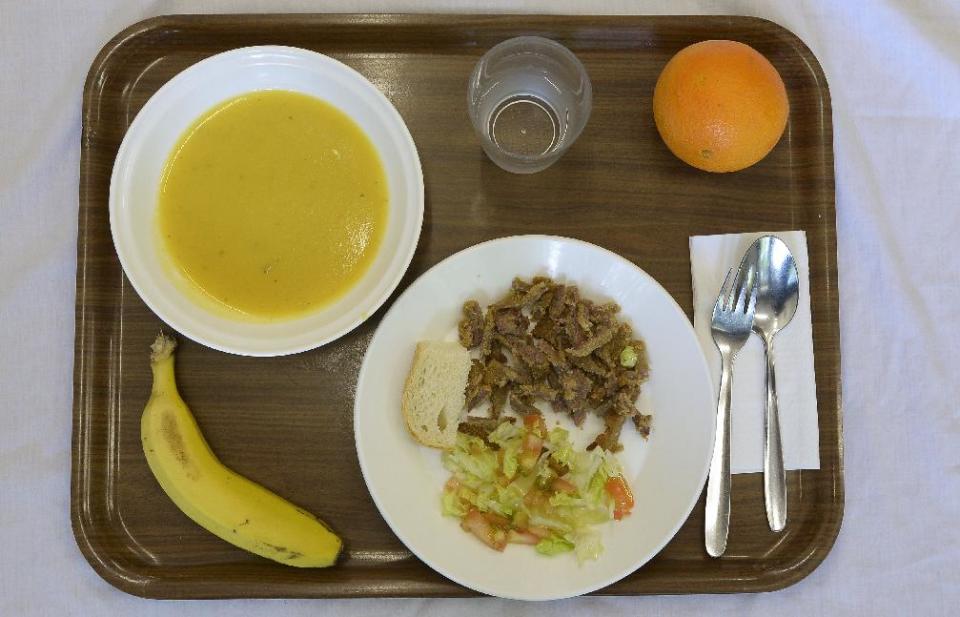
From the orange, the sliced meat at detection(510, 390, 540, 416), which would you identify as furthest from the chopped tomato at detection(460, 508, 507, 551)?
the orange

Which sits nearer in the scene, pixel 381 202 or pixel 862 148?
pixel 381 202

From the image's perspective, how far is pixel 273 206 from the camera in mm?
1716

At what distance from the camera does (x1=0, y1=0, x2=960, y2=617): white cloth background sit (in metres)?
1.82

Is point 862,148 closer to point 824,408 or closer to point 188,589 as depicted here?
point 824,408

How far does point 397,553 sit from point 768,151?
3.96 feet

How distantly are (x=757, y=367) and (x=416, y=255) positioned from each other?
2.68ft

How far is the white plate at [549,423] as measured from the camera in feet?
5.40

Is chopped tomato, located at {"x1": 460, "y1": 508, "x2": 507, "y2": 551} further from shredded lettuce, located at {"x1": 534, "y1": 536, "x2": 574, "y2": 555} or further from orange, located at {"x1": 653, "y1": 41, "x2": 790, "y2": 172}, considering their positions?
orange, located at {"x1": 653, "y1": 41, "x2": 790, "y2": 172}

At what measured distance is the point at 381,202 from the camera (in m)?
1.72

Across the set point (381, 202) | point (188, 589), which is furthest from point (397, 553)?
point (381, 202)

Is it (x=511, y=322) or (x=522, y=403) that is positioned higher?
(x=511, y=322)

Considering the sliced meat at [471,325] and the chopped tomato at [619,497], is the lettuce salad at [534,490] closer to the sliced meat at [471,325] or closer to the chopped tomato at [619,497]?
the chopped tomato at [619,497]

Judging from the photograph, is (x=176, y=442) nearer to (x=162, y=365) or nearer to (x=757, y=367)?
(x=162, y=365)

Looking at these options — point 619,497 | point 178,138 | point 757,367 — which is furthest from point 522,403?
point 178,138
